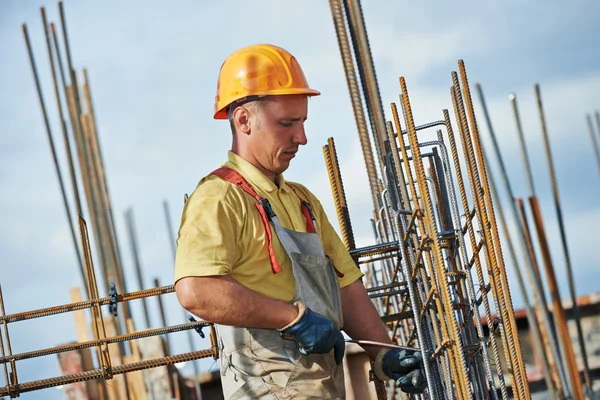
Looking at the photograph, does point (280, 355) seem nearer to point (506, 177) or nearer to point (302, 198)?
point (302, 198)

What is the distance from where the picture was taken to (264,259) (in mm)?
3391

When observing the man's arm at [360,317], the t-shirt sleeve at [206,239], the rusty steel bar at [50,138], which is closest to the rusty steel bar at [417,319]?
the man's arm at [360,317]

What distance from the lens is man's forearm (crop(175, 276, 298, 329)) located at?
3.14 meters

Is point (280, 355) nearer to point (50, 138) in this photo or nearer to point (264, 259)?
point (264, 259)

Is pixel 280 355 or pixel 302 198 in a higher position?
pixel 302 198

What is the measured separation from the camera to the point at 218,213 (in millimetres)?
3262

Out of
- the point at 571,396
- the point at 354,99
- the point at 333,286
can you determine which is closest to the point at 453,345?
the point at 333,286

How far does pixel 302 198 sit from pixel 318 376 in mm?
833

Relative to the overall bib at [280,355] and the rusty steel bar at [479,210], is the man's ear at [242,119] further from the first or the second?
the rusty steel bar at [479,210]

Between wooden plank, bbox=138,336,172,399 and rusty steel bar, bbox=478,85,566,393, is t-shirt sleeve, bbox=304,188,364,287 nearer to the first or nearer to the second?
rusty steel bar, bbox=478,85,566,393

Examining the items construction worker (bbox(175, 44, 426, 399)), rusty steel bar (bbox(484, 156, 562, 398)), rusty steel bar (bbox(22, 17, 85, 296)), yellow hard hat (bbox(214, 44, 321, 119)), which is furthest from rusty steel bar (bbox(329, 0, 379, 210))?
rusty steel bar (bbox(22, 17, 85, 296))

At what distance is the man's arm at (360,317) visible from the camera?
3.88 m

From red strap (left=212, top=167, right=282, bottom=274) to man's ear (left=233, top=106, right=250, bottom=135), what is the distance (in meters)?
0.17

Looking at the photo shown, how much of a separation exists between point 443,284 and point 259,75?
1097 millimetres
